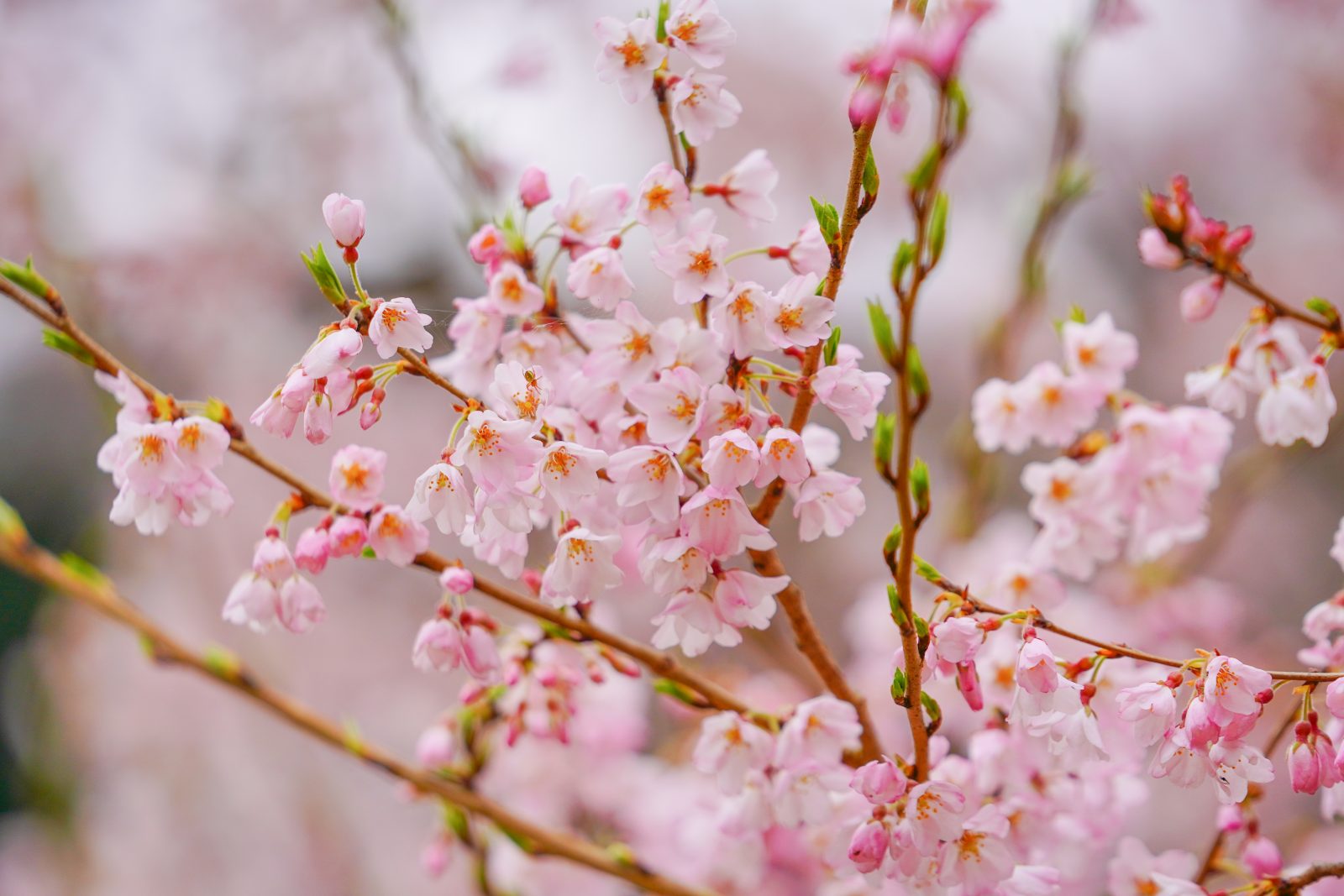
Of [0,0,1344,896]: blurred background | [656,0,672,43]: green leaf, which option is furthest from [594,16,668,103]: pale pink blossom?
[0,0,1344,896]: blurred background

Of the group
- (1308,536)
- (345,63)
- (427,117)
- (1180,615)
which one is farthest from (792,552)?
(345,63)

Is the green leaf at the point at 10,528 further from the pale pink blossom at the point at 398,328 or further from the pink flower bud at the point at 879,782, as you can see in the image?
the pink flower bud at the point at 879,782

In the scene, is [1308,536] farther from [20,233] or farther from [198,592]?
[20,233]

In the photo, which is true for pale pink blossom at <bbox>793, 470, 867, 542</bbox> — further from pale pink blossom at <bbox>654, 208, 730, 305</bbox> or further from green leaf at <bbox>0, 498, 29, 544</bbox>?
green leaf at <bbox>0, 498, 29, 544</bbox>

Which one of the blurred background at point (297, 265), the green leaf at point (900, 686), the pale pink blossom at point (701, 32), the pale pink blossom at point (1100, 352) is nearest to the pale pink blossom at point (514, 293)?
the pale pink blossom at point (701, 32)

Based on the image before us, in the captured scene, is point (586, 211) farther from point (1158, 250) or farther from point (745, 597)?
point (1158, 250)

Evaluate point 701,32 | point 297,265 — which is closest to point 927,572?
point 701,32
